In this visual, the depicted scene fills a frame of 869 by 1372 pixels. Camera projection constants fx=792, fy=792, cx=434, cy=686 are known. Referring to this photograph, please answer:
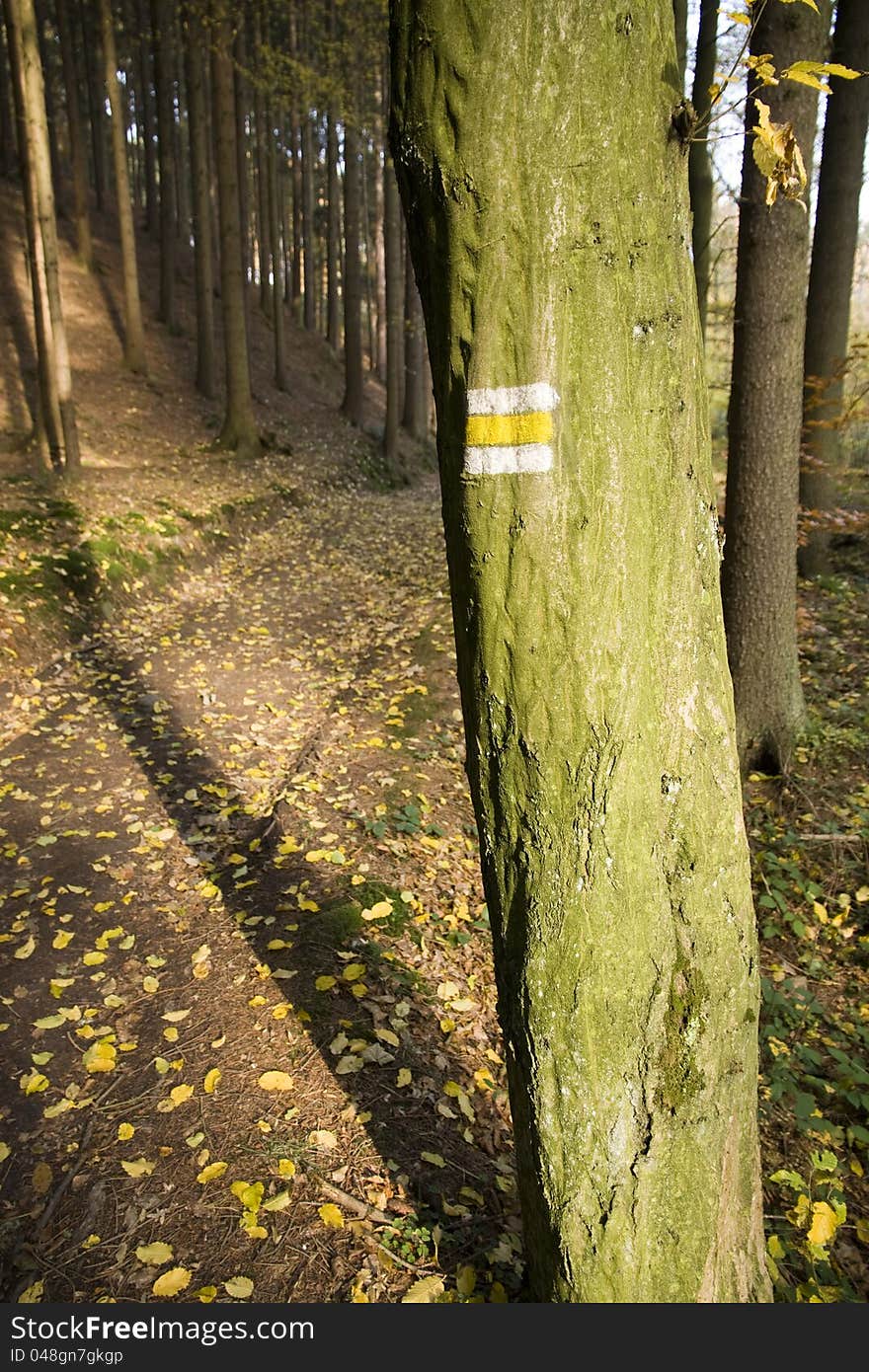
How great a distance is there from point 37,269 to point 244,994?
9094 millimetres

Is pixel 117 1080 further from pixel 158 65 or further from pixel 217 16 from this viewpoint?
pixel 158 65

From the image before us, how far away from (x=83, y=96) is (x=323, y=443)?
2043 cm

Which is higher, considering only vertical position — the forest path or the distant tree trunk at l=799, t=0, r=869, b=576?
the distant tree trunk at l=799, t=0, r=869, b=576

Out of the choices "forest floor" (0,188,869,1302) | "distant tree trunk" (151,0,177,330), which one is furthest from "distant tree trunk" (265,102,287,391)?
"forest floor" (0,188,869,1302)

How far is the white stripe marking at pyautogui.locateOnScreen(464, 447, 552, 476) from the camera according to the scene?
1480mm

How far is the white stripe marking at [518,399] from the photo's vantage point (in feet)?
4.81

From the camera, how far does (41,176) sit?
8648mm

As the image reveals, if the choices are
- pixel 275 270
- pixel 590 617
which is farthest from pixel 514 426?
pixel 275 270

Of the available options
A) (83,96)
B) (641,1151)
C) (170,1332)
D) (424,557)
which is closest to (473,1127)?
(170,1332)

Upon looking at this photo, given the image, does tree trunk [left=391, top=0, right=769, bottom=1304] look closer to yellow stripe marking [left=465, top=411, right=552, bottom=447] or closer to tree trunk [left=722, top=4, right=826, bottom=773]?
yellow stripe marking [left=465, top=411, right=552, bottom=447]

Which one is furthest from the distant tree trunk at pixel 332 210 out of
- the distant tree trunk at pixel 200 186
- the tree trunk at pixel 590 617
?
the tree trunk at pixel 590 617

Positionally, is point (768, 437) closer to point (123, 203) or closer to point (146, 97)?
point (123, 203)
